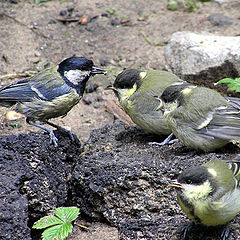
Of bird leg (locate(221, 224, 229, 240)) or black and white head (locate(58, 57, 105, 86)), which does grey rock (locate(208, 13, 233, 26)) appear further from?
bird leg (locate(221, 224, 229, 240))

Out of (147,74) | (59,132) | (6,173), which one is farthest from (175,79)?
(6,173)

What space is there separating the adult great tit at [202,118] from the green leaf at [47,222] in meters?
1.57

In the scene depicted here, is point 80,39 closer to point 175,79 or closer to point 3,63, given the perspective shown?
point 3,63

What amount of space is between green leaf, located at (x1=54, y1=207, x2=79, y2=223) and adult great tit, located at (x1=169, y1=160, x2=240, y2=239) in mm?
1063

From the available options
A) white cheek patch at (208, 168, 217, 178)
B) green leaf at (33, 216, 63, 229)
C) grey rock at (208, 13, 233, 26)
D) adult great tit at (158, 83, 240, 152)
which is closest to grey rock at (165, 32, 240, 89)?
grey rock at (208, 13, 233, 26)

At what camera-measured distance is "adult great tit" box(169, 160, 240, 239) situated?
3371 millimetres

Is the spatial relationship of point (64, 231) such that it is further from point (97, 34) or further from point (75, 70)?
point (97, 34)

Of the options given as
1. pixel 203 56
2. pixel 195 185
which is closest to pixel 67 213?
pixel 195 185

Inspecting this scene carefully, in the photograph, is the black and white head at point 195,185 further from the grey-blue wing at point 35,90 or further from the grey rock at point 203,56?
the grey rock at point 203,56

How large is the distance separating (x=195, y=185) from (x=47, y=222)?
57.6 inches

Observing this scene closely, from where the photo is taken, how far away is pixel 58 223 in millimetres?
3941

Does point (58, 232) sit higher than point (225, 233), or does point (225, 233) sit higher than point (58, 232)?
point (225, 233)

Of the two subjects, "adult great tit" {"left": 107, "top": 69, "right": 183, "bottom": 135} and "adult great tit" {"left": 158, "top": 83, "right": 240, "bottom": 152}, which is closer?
"adult great tit" {"left": 158, "top": 83, "right": 240, "bottom": 152}

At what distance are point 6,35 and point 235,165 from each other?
18.6ft
